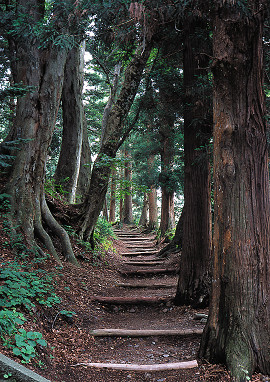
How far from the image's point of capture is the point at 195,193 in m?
6.10

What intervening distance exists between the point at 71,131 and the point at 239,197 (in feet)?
26.4

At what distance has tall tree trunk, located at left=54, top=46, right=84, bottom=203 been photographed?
33.1 feet

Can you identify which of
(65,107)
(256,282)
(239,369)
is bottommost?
(239,369)

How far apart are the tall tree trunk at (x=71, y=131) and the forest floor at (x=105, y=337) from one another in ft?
11.3

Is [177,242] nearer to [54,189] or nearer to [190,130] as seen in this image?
[54,189]

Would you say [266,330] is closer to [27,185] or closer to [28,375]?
[28,375]

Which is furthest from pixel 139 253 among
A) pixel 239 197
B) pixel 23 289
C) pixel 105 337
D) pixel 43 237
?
pixel 239 197

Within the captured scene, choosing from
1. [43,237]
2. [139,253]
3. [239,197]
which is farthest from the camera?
[139,253]

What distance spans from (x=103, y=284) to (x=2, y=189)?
3.26m

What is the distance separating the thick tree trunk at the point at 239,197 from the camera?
3.20 meters

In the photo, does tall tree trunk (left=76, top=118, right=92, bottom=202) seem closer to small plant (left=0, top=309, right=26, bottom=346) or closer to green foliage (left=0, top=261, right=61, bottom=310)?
green foliage (left=0, top=261, right=61, bottom=310)

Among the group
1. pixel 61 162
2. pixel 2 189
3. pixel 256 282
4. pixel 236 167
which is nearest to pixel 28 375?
pixel 256 282

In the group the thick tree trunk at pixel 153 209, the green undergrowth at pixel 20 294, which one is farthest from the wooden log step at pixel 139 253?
the green undergrowth at pixel 20 294

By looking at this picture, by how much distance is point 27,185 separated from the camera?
20.6 ft
